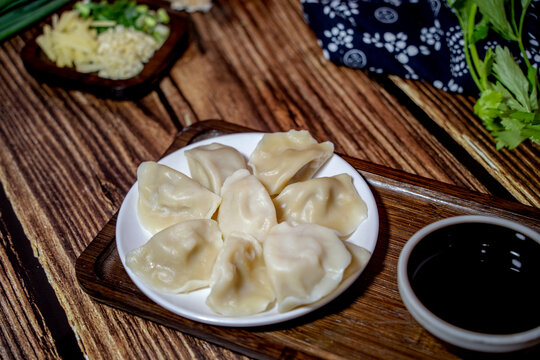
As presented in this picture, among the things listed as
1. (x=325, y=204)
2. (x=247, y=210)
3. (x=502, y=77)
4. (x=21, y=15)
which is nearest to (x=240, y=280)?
(x=247, y=210)

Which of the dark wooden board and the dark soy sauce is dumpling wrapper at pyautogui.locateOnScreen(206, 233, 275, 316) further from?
the dark wooden board

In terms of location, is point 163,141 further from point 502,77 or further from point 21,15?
point 502,77

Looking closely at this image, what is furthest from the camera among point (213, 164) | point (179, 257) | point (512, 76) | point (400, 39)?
point (400, 39)

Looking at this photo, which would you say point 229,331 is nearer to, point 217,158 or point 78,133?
point 217,158

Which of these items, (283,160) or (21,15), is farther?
(21,15)

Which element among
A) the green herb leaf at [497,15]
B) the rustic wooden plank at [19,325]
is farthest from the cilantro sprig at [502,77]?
the rustic wooden plank at [19,325]

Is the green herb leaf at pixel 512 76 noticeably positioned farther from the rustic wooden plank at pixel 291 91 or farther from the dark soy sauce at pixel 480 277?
the dark soy sauce at pixel 480 277

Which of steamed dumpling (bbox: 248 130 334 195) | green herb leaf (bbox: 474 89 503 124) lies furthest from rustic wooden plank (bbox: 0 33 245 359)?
green herb leaf (bbox: 474 89 503 124)
